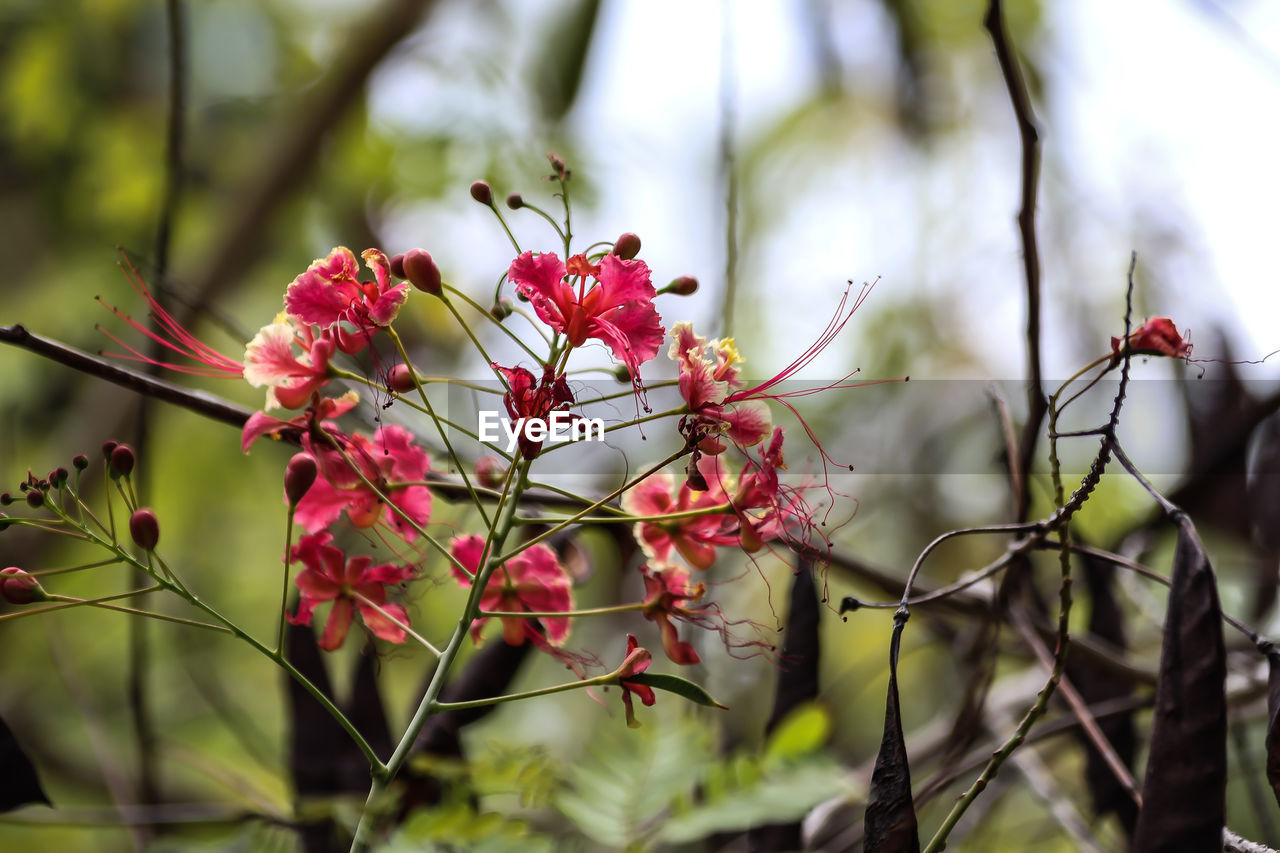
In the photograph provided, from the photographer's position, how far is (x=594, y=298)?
0.72 m

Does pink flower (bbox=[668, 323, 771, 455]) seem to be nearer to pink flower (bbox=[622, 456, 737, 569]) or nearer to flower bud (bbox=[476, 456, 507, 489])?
pink flower (bbox=[622, 456, 737, 569])

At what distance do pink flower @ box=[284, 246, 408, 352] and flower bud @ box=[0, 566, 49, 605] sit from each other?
0.85 ft

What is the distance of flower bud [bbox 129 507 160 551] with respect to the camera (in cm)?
68

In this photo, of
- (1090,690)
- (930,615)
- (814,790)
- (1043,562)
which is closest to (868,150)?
(1043,562)

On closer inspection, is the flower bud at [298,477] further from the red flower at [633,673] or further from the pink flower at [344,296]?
the red flower at [633,673]

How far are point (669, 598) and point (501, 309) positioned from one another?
28 centimetres

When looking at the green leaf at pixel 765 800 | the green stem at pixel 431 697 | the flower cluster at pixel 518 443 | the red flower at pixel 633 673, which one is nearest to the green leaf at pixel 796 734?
the green leaf at pixel 765 800

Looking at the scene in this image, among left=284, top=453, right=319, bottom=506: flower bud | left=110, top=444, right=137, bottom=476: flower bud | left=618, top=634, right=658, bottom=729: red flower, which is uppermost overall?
left=110, top=444, right=137, bottom=476: flower bud

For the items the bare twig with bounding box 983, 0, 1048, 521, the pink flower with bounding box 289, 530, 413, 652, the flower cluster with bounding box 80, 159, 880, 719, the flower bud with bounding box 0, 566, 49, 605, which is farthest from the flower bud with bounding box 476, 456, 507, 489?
the bare twig with bounding box 983, 0, 1048, 521

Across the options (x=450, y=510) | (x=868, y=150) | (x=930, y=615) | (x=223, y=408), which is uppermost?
(x=868, y=150)

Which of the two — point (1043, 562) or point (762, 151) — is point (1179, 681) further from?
point (762, 151)

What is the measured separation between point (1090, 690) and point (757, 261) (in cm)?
246

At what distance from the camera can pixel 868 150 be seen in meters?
3.88

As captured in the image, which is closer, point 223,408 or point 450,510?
point 223,408
